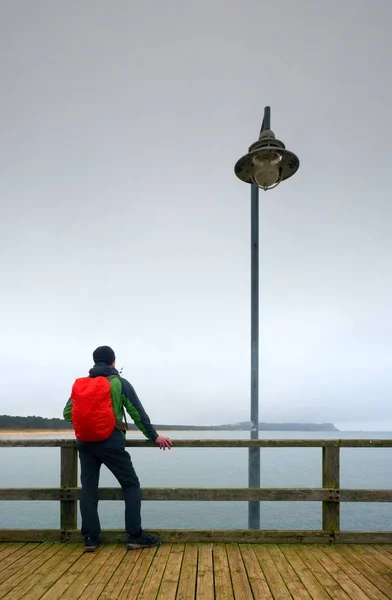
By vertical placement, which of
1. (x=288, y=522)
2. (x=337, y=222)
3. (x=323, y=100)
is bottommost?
(x=288, y=522)

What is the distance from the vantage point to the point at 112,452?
4.06m

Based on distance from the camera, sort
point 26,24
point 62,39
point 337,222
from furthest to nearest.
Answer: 1. point 337,222
2. point 62,39
3. point 26,24

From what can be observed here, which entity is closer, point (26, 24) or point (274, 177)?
point (274, 177)

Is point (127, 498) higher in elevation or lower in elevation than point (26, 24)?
lower

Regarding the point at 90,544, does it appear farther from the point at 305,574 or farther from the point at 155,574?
the point at 305,574

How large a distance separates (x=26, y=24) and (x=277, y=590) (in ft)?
51.0

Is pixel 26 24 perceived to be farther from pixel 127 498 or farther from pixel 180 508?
pixel 180 508

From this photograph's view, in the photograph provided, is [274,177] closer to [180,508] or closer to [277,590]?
[277,590]

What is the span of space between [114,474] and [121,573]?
0.89 m

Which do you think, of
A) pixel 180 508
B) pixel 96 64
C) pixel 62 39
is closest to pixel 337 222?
pixel 96 64

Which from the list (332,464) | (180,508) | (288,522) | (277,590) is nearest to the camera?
(277,590)

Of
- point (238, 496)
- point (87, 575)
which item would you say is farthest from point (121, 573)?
point (238, 496)

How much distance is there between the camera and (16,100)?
14.6 m

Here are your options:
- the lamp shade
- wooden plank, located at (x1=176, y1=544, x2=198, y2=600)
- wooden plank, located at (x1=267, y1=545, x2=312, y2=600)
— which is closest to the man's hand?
wooden plank, located at (x1=176, y1=544, x2=198, y2=600)
